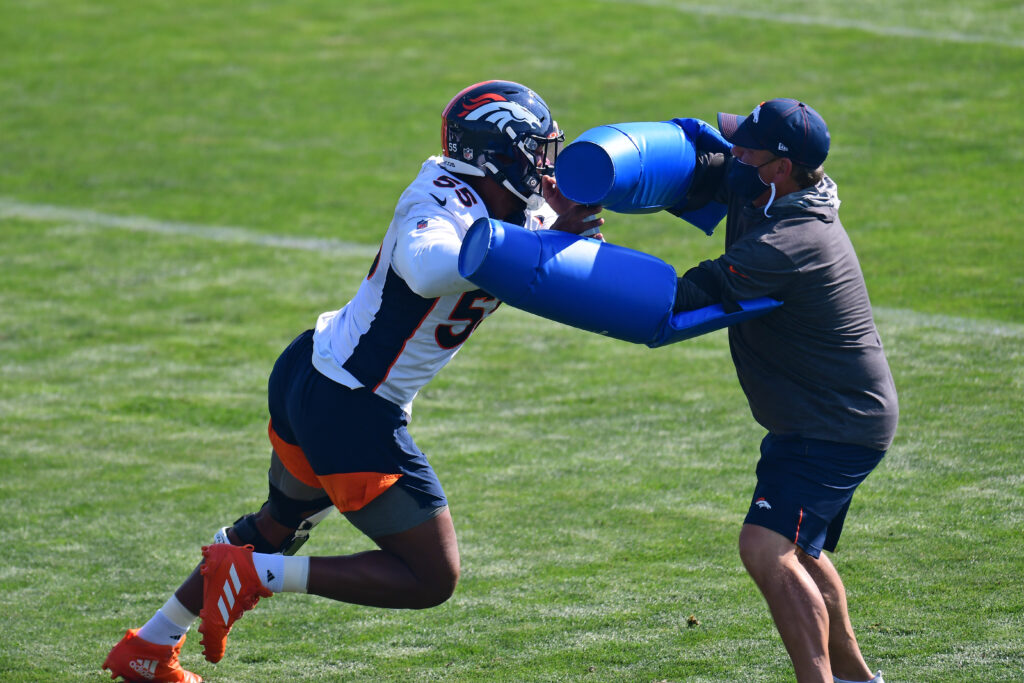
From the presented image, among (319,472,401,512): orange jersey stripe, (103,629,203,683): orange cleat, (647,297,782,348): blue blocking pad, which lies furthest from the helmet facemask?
(103,629,203,683): orange cleat

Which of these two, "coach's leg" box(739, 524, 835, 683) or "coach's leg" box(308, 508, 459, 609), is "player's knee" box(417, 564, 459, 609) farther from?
"coach's leg" box(739, 524, 835, 683)

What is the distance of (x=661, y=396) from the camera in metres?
7.96

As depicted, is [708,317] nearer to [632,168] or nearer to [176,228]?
[632,168]

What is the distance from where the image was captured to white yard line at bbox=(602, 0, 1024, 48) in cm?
1511

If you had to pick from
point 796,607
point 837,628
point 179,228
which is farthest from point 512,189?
point 179,228

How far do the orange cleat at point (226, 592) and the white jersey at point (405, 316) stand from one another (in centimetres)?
72

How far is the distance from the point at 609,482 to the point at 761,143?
2899mm

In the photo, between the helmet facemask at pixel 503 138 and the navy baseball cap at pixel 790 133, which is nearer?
the navy baseball cap at pixel 790 133

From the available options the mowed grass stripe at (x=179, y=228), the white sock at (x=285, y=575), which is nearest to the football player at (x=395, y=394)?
the white sock at (x=285, y=575)

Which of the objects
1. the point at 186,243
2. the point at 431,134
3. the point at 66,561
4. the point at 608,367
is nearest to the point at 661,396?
the point at 608,367

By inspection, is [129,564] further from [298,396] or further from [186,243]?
[186,243]

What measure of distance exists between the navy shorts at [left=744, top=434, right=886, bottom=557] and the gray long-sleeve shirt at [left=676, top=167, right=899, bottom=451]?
49 mm

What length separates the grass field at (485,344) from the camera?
5.11m

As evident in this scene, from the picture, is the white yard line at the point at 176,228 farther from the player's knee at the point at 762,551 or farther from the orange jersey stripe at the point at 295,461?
the player's knee at the point at 762,551
